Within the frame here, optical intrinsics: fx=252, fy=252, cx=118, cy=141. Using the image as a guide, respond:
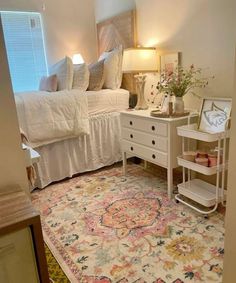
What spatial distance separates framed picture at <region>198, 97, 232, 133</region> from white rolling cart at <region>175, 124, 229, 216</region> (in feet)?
0.28

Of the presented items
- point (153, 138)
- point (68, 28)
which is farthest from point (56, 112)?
point (68, 28)

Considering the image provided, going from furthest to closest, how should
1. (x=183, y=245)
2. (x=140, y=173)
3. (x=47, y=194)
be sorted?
(x=140, y=173) → (x=47, y=194) → (x=183, y=245)

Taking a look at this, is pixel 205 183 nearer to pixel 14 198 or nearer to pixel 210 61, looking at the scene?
pixel 210 61

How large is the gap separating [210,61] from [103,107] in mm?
1302

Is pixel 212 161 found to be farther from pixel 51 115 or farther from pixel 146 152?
pixel 51 115

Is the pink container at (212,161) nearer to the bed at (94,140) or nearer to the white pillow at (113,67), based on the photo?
the bed at (94,140)

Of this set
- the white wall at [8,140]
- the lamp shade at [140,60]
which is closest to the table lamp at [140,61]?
the lamp shade at [140,60]

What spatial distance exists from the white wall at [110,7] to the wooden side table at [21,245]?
282 centimetres

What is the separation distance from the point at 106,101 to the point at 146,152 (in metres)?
0.89

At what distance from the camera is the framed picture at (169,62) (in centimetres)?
256

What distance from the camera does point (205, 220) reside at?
199cm

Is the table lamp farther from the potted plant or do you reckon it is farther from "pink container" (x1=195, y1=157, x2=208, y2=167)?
"pink container" (x1=195, y1=157, x2=208, y2=167)

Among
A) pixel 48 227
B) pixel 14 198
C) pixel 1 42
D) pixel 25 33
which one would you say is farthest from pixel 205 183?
pixel 25 33

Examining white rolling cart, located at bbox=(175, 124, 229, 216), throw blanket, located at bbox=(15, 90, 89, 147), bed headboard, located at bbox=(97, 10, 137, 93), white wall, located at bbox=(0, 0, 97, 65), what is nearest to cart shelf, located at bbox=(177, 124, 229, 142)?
white rolling cart, located at bbox=(175, 124, 229, 216)
